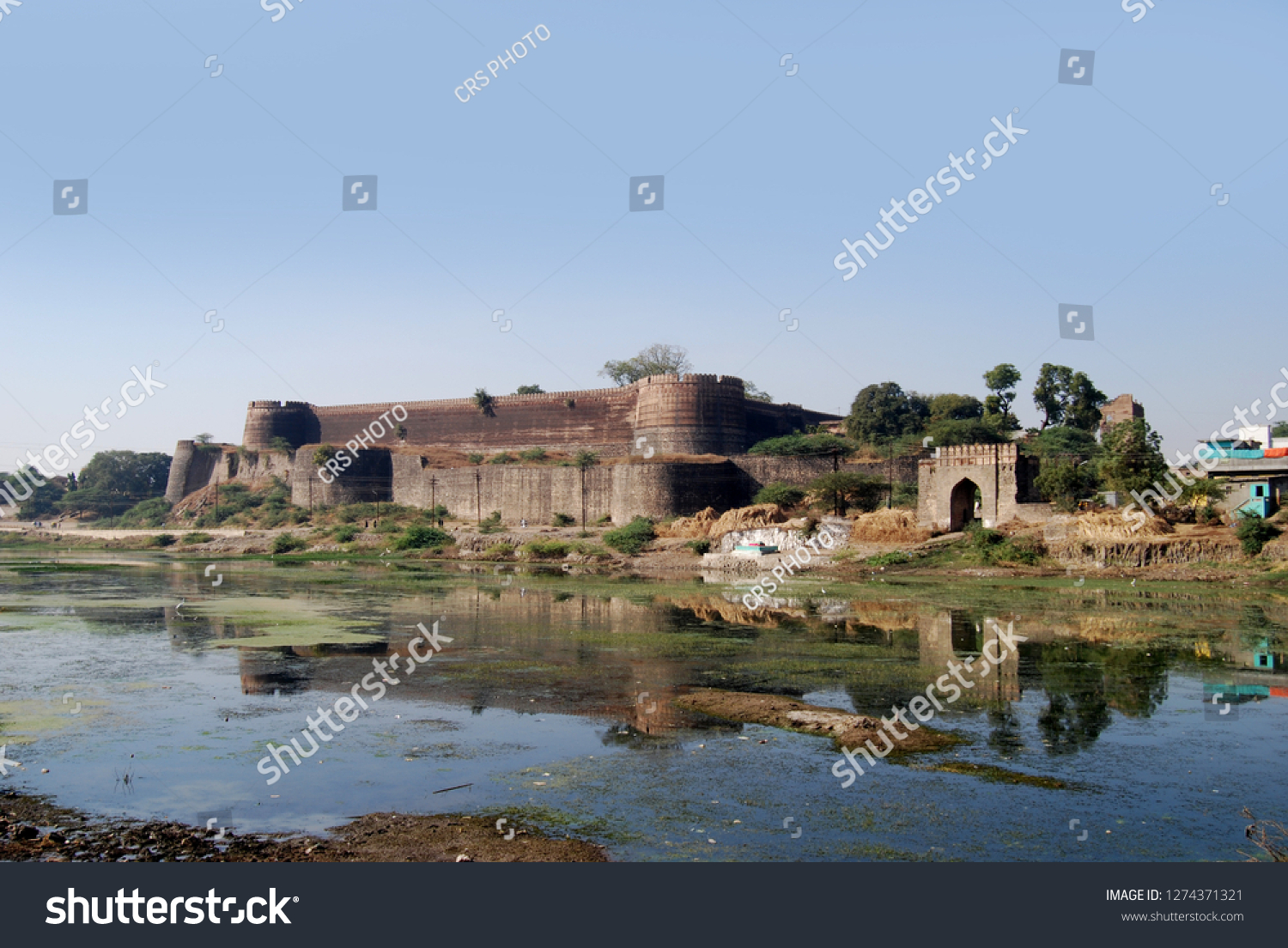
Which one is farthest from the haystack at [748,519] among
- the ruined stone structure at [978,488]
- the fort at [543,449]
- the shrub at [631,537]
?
the ruined stone structure at [978,488]

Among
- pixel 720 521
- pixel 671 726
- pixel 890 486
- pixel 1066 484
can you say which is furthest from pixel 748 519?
pixel 671 726

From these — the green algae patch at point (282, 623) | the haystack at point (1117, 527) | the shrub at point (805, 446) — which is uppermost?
the shrub at point (805, 446)

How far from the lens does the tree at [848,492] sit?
3241 centimetres

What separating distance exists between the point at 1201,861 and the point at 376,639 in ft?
35.0

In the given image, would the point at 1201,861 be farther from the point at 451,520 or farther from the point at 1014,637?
the point at 451,520

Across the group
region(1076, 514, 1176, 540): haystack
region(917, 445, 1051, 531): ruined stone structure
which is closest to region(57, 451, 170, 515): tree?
region(917, 445, 1051, 531): ruined stone structure

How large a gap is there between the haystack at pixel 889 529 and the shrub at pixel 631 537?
24.6ft

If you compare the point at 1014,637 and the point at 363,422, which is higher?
the point at 363,422

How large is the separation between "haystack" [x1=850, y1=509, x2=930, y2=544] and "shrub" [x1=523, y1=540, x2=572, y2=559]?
1051 centimetres

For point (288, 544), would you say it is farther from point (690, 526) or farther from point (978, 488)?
point (978, 488)

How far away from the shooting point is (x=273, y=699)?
9195 millimetres

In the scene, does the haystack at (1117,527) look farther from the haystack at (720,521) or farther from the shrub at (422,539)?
the shrub at (422,539)

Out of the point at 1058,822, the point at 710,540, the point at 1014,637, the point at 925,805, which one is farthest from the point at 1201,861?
the point at 710,540

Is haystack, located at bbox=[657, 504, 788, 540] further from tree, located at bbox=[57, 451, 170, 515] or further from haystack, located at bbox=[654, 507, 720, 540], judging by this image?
tree, located at bbox=[57, 451, 170, 515]
